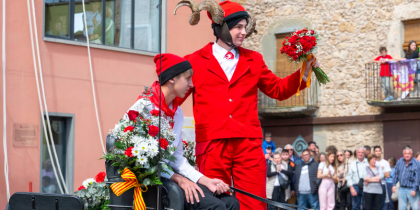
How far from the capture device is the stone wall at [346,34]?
17.2 m

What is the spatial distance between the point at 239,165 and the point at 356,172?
Answer: 347 inches

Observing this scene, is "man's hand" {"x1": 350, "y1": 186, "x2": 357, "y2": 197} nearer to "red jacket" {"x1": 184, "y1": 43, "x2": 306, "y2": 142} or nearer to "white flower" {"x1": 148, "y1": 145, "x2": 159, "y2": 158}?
"red jacket" {"x1": 184, "y1": 43, "x2": 306, "y2": 142}

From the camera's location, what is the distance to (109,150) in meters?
3.38

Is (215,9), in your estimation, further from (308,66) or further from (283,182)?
(283,182)

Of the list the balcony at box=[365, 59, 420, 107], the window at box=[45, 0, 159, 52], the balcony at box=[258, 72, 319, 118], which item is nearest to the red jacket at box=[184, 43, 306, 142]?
the window at box=[45, 0, 159, 52]

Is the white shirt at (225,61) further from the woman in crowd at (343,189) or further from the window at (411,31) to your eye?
the window at (411,31)

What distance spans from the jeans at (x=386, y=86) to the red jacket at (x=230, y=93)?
13.5 m

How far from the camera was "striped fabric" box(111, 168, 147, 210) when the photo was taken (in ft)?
10.6

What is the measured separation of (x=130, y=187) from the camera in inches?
128

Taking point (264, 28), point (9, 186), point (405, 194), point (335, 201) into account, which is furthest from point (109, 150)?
point (264, 28)

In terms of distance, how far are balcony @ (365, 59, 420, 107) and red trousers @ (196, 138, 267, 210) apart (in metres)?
13.4

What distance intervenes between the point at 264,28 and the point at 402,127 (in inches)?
213

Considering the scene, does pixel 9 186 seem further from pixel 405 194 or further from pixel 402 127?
pixel 402 127

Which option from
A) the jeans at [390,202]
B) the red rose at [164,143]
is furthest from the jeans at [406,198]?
the red rose at [164,143]
